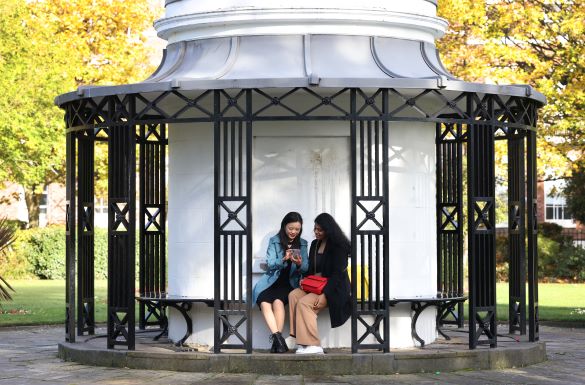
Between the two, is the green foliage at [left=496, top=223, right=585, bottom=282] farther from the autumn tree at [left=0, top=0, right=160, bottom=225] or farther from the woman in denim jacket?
the woman in denim jacket

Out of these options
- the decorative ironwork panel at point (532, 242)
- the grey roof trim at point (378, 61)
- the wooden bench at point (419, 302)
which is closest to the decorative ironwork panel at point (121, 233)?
the grey roof trim at point (378, 61)

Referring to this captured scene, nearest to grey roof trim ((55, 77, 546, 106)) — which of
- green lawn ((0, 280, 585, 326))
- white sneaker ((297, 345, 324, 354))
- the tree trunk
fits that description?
white sneaker ((297, 345, 324, 354))

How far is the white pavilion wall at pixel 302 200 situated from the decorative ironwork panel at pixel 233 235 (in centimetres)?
29

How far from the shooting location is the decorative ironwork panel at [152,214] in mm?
16891

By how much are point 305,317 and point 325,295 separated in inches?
12.9

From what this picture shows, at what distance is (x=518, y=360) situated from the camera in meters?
14.6

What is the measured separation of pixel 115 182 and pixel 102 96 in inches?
39.5

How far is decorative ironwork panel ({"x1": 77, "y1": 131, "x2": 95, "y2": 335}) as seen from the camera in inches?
627

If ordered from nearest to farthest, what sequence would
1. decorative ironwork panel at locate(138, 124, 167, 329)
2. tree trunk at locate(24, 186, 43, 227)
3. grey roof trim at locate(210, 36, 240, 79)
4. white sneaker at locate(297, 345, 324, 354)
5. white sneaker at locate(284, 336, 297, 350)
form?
white sneaker at locate(297, 345, 324, 354) < grey roof trim at locate(210, 36, 240, 79) < white sneaker at locate(284, 336, 297, 350) < decorative ironwork panel at locate(138, 124, 167, 329) < tree trunk at locate(24, 186, 43, 227)

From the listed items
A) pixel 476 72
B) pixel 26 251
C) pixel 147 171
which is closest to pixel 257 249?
pixel 147 171

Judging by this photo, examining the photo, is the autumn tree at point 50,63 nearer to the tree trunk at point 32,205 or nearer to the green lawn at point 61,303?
the tree trunk at point 32,205

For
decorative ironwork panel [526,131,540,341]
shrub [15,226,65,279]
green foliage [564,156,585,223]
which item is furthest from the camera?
shrub [15,226,65,279]

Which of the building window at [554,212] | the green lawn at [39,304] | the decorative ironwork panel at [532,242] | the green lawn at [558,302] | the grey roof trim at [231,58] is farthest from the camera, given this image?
the building window at [554,212]

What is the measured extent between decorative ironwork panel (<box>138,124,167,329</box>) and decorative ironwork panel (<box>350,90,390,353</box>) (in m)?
3.19
